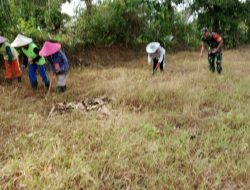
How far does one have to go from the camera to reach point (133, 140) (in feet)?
17.1

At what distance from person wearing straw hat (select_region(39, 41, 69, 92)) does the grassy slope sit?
27cm

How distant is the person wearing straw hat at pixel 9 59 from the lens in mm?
8867

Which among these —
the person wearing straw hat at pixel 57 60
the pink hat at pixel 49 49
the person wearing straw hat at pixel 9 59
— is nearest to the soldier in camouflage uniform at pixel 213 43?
the person wearing straw hat at pixel 57 60

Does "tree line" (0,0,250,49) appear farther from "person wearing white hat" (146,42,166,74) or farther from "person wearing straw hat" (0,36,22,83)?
"person wearing white hat" (146,42,166,74)

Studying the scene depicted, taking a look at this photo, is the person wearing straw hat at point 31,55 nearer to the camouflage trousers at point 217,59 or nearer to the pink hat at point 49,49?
the pink hat at point 49,49

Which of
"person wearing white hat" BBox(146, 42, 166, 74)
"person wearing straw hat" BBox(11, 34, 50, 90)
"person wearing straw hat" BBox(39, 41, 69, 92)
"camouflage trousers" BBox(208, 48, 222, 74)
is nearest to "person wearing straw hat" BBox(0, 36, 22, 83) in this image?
"person wearing straw hat" BBox(11, 34, 50, 90)

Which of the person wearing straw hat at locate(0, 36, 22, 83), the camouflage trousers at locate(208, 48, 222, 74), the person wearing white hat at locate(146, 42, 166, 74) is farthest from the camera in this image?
the camouflage trousers at locate(208, 48, 222, 74)

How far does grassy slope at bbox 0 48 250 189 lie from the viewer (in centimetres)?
434

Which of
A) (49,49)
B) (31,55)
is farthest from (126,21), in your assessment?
(49,49)

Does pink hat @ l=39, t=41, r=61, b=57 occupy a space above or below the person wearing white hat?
above

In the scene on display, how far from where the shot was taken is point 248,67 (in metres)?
12.2

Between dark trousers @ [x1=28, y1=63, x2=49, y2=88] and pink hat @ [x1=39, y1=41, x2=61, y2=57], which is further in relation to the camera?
dark trousers @ [x1=28, y1=63, x2=49, y2=88]

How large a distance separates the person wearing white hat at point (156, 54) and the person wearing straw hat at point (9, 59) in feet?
10.1

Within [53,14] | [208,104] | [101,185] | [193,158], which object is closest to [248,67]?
[208,104]
